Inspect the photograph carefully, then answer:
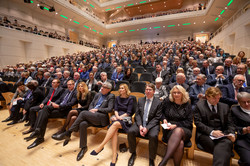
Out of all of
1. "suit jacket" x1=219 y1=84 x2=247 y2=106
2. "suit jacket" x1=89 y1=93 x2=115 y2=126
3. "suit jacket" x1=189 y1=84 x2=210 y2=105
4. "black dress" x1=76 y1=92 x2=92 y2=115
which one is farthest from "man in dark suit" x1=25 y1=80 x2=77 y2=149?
"suit jacket" x1=219 y1=84 x2=247 y2=106

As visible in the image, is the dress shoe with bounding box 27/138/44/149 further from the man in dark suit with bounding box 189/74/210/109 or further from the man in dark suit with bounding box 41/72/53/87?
the man in dark suit with bounding box 189/74/210/109

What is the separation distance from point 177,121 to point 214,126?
397 mm

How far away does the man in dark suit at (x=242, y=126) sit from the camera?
120cm

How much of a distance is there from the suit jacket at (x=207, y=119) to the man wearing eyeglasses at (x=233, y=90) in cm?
48

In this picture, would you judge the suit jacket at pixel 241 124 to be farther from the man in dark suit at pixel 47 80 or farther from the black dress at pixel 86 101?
the man in dark suit at pixel 47 80

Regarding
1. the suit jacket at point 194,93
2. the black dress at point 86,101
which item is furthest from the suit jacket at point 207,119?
the black dress at point 86,101

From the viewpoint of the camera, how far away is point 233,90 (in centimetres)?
184

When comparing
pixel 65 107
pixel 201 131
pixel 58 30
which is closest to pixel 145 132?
pixel 201 131

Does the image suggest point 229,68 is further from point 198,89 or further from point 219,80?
point 198,89

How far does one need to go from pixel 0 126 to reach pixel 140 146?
114 inches

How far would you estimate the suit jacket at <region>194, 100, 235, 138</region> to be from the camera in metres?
1.34

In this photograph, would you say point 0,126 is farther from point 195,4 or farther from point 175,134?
point 195,4

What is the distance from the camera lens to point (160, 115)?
161cm

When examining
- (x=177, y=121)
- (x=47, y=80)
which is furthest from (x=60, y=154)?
(x=47, y=80)
